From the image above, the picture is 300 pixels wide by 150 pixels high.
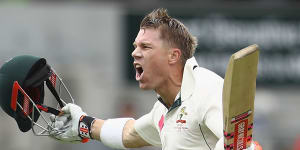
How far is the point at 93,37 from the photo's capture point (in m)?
13.9

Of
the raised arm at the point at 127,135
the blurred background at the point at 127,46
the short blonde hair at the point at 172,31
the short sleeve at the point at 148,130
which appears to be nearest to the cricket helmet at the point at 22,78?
the raised arm at the point at 127,135

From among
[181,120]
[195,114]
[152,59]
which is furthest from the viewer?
[152,59]

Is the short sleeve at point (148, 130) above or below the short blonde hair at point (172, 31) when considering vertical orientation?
below

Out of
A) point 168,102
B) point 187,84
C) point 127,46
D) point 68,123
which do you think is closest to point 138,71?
point 168,102

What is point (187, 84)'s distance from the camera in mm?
4973

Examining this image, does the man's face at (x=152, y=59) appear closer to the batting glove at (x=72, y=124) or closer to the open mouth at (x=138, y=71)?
the open mouth at (x=138, y=71)

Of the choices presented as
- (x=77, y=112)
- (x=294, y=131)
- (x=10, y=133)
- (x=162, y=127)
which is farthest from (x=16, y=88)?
(x=294, y=131)

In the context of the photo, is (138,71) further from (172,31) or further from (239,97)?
(239,97)

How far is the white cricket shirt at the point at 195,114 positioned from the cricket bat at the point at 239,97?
0.14m

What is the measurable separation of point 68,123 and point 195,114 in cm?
135

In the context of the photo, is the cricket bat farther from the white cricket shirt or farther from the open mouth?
the open mouth

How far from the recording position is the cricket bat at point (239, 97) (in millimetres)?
4215

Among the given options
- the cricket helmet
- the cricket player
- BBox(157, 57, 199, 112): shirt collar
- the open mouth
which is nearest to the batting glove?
the cricket player

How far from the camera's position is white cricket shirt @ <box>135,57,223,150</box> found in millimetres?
4641
